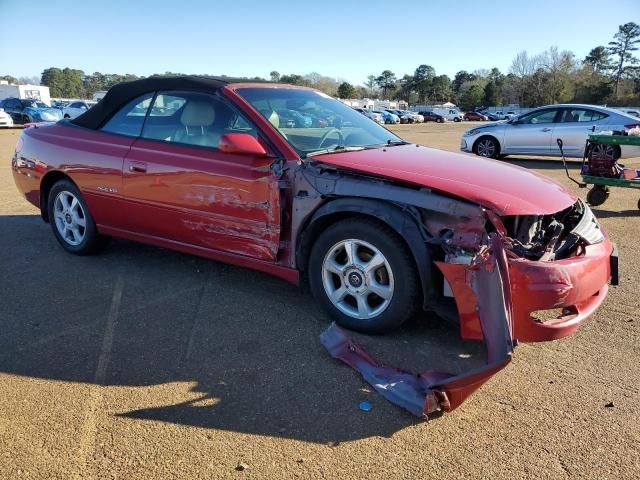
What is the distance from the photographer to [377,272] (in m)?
3.49

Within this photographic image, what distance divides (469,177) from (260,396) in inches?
74.3

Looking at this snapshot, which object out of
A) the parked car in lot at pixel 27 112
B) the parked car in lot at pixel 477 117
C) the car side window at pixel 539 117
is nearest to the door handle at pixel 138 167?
the car side window at pixel 539 117

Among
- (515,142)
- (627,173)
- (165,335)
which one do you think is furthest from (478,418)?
(515,142)

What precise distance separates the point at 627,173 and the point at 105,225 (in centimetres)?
707

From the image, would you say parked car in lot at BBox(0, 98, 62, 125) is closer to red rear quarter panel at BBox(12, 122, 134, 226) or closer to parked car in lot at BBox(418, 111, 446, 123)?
red rear quarter panel at BBox(12, 122, 134, 226)

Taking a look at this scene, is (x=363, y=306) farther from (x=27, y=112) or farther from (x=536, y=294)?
(x=27, y=112)

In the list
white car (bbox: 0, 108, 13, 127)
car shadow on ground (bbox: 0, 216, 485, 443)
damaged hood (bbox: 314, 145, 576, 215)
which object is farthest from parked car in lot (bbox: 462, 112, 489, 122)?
car shadow on ground (bbox: 0, 216, 485, 443)

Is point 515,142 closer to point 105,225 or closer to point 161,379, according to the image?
point 105,225

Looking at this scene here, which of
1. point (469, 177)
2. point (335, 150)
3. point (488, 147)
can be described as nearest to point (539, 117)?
point (488, 147)

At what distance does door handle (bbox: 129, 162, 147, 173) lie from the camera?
4414 millimetres

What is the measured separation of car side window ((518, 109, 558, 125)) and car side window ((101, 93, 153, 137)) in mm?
11177

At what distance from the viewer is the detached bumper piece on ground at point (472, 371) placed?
104 inches

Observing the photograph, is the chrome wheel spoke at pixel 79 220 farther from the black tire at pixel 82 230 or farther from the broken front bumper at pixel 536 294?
the broken front bumper at pixel 536 294

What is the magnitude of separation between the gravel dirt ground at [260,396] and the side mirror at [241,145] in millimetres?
1180
